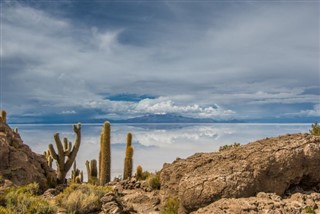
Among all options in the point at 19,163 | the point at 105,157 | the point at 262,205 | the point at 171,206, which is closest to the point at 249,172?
the point at 262,205

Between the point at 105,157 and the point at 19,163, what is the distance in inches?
251

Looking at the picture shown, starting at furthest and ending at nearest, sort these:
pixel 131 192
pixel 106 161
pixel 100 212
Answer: pixel 106 161
pixel 131 192
pixel 100 212

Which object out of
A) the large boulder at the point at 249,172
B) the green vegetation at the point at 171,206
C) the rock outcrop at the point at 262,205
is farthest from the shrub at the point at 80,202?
the rock outcrop at the point at 262,205

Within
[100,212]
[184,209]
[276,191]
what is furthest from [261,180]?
[100,212]

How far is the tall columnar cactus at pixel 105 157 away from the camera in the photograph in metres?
26.6

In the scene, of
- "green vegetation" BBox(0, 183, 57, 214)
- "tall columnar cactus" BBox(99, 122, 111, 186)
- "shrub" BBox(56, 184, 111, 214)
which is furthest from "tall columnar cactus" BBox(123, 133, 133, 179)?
"green vegetation" BBox(0, 183, 57, 214)

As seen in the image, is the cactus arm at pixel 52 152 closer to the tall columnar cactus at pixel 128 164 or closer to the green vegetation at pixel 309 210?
the tall columnar cactus at pixel 128 164

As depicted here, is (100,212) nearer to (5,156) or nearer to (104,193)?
(104,193)

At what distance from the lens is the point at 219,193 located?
12938mm

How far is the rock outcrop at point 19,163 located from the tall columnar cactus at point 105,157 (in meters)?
3.49

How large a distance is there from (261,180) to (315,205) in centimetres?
198

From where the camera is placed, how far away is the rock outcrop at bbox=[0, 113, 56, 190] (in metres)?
21.8

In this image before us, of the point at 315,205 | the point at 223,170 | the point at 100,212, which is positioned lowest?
the point at 100,212

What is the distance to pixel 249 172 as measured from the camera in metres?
13.4
